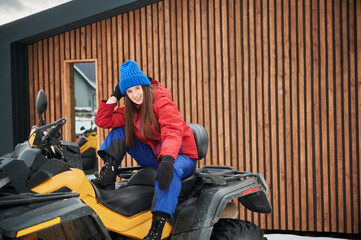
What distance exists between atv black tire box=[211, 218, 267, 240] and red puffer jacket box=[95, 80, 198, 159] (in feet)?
1.77

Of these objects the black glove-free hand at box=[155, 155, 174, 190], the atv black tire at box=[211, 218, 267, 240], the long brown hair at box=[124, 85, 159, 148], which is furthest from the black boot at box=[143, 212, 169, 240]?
the long brown hair at box=[124, 85, 159, 148]

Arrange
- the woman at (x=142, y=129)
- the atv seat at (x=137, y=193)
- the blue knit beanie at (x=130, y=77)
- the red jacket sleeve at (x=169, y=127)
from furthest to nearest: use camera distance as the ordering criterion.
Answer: the blue knit beanie at (x=130, y=77) → the woman at (x=142, y=129) → the red jacket sleeve at (x=169, y=127) → the atv seat at (x=137, y=193)

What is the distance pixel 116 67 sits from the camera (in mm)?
5145

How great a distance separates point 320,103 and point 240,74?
1119mm

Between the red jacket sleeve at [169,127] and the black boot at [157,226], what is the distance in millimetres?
371

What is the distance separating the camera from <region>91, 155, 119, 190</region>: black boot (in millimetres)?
2461

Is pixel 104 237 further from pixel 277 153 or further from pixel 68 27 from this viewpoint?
pixel 68 27

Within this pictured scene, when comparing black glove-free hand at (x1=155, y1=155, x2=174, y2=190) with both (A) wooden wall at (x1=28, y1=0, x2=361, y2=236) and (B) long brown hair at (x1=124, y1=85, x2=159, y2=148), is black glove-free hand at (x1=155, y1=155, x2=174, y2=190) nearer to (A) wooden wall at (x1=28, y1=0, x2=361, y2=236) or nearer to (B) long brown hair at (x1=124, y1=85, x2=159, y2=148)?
(B) long brown hair at (x1=124, y1=85, x2=159, y2=148)

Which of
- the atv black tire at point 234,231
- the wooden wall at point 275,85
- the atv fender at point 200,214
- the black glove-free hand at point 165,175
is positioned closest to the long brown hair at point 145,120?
the black glove-free hand at point 165,175

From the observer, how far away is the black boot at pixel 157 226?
6.77 feet

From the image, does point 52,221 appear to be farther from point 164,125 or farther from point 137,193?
point 164,125

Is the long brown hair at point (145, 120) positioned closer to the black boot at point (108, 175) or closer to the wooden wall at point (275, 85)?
the black boot at point (108, 175)

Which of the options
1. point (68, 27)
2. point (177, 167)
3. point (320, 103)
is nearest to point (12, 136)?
point (68, 27)

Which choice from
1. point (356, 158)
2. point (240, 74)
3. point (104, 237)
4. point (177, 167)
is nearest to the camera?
point (104, 237)
